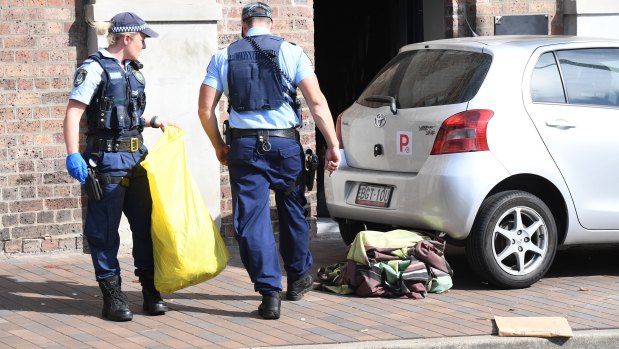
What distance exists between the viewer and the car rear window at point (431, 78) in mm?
8289

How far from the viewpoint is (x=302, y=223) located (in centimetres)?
773

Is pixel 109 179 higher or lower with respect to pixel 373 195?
higher

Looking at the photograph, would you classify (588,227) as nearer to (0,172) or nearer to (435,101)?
(435,101)

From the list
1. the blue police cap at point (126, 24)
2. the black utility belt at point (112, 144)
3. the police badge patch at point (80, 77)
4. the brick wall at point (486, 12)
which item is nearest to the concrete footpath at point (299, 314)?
the black utility belt at point (112, 144)

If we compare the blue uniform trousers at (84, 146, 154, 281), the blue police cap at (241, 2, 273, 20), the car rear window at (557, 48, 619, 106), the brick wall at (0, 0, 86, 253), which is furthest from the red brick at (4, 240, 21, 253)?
the car rear window at (557, 48, 619, 106)

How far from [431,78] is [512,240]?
124 cm

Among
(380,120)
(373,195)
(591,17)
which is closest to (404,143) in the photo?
(380,120)

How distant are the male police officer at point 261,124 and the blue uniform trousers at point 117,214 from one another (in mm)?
520

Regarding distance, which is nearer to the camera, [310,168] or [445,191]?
[310,168]

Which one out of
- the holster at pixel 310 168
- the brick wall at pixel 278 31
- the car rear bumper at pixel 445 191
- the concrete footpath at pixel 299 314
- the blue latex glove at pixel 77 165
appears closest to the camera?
the concrete footpath at pixel 299 314

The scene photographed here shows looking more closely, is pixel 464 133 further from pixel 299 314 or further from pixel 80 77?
pixel 80 77

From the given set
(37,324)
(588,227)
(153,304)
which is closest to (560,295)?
(588,227)

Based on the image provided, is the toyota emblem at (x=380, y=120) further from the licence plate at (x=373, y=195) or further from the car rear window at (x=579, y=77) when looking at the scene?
the car rear window at (x=579, y=77)

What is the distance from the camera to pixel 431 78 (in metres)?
8.55
